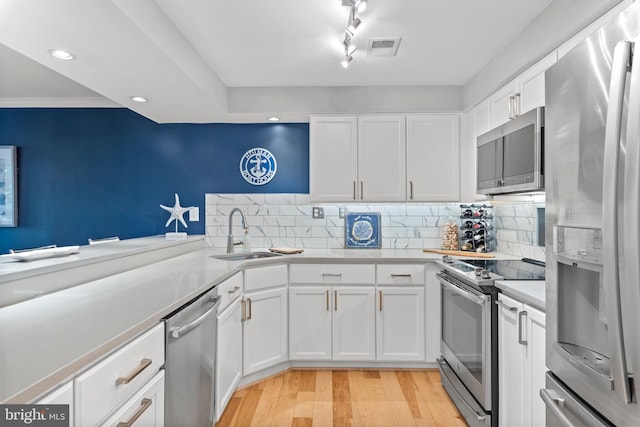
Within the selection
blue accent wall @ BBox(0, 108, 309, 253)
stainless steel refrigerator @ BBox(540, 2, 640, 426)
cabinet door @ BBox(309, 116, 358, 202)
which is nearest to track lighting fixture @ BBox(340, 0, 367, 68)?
cabinet door @ BBox(309, 116, 358, 202)

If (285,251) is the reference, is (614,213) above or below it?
above

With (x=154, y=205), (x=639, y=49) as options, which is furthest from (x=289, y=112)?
(x=639, y=49)

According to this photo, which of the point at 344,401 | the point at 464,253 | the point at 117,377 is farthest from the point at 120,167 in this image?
the point at 464,253

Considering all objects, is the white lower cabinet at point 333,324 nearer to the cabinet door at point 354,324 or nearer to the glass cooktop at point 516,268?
the cabinet door at point 354,324

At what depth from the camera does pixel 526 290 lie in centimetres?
173

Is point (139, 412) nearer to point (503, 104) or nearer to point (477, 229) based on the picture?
point (503, 104)

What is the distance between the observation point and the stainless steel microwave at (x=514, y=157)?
193 cm

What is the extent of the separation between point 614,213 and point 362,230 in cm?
283

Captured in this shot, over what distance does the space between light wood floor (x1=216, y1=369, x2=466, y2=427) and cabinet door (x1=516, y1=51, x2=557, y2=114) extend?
6.47 ft

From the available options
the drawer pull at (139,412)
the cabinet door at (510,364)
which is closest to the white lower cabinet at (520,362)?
the cabinet door at (510,364)

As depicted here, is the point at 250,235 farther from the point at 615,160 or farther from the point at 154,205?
the point at 615,160

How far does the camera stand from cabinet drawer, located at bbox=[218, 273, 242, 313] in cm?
226

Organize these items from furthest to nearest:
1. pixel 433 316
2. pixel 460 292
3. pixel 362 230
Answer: pixel 362 230, pixel 433 316, pixel 460 292

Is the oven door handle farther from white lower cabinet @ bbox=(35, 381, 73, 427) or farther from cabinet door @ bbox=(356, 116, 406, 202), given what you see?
white lower cabinet @ bbox=(35, 381, 73, 427)
